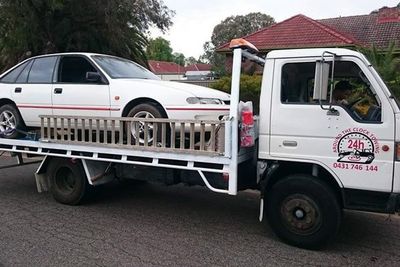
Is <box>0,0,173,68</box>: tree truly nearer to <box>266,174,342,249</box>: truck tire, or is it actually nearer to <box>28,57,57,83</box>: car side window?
<box>28,57,57,83</box>: car side window

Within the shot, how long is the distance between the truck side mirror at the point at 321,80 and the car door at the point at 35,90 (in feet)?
13.1

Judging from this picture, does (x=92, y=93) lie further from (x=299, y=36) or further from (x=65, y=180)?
(x=299, y=36)

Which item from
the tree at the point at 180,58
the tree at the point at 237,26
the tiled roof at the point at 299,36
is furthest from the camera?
the tree at the point at 180,58

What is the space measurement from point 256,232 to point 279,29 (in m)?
Answer: 24.2

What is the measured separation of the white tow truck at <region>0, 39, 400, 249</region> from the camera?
450 centimetres

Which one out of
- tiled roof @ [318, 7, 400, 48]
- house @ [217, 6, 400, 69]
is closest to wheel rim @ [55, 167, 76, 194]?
house @ [217, 6, 400, 69]

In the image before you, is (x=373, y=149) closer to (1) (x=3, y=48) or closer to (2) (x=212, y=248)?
(2) (x=212, y=248)

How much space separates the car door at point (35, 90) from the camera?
262 inches

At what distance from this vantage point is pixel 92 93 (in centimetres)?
623

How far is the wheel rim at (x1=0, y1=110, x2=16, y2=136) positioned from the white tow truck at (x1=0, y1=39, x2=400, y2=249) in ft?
7.37

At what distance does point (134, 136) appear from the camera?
18.3 ft

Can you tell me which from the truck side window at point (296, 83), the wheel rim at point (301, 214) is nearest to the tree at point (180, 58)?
the truck side window at point (296, 83)

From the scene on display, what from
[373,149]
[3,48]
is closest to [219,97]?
[373,149]

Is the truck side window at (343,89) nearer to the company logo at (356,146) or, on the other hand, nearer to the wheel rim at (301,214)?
the company logo at (356,146)
